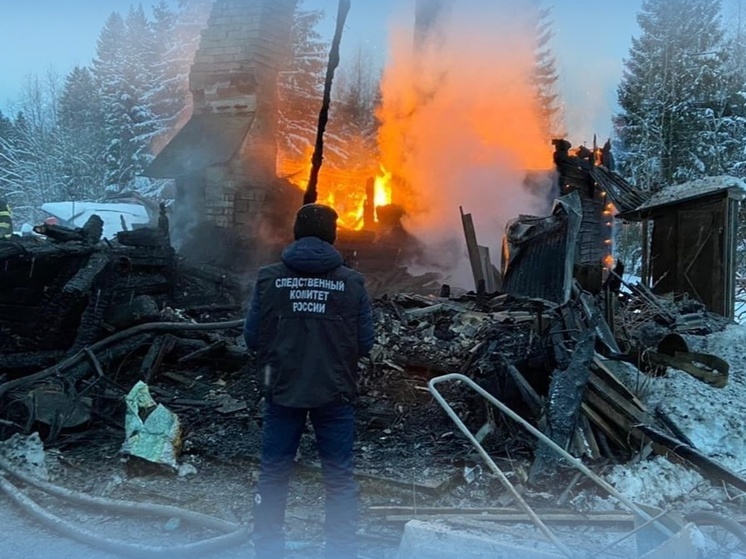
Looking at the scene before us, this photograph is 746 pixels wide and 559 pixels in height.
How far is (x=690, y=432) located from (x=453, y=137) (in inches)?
531

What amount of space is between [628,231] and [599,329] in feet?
67.0

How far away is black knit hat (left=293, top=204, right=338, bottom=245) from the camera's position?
3520mm

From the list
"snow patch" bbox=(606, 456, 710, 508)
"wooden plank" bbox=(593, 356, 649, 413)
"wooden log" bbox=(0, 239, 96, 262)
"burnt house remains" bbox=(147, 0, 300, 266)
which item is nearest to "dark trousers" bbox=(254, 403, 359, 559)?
"snow patch" bbox=(606, 456, 710, 508)

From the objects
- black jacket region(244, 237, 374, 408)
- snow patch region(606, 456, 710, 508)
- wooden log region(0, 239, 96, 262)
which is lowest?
snow patch region(606, 456, 710, 508)

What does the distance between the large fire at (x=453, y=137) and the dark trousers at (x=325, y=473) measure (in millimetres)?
12490

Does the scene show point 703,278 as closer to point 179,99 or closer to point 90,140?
point 179,99

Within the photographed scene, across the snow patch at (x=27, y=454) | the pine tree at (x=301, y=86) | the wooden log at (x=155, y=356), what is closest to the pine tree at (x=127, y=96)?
the pine tree at (x=301, y=86)

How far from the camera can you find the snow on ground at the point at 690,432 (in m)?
4.55

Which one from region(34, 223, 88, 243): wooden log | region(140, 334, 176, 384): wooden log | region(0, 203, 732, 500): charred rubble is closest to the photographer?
region(0, 203, 732, 500): charred rubble

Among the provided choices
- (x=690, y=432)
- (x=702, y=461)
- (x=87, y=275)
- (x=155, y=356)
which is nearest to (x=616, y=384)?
(x=690, y=432)

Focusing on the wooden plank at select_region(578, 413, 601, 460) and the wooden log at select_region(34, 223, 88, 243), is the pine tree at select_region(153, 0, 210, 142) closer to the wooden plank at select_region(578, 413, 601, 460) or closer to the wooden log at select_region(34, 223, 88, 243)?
the wooden log at select_region(34, 223, 88, 243)

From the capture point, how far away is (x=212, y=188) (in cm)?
1189

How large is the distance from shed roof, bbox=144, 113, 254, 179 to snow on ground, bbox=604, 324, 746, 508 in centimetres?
898

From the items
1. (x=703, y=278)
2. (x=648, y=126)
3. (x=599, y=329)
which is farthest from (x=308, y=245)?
(x=648, y=126)
